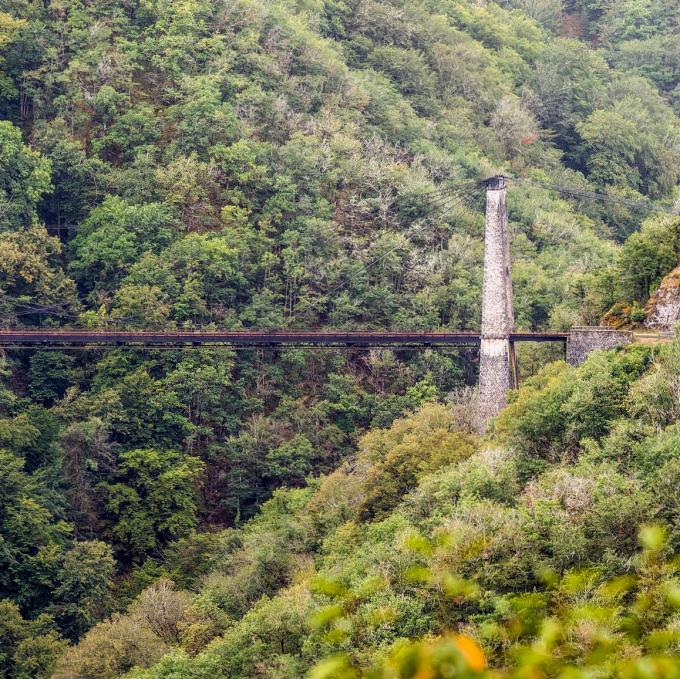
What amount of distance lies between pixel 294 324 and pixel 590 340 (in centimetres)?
1122

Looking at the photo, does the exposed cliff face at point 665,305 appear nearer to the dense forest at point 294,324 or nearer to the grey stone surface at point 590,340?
the dense forest at point 294,324

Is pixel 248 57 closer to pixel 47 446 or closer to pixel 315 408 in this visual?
pixel 315 408

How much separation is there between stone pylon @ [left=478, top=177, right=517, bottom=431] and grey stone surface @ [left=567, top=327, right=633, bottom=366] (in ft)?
8.57

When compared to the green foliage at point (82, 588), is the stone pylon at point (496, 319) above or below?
above

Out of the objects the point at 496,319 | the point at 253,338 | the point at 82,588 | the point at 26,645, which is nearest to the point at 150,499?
the point at 82,588

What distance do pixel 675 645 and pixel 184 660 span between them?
12.2 meters

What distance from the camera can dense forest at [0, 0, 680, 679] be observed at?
23.0 m

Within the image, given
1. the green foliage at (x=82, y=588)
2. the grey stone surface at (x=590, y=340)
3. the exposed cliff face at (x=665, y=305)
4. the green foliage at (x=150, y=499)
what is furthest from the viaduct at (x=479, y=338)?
the green foliage at (x=82, y=588)

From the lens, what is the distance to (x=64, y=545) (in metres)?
31.5

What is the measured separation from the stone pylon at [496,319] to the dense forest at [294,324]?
Result: 789mm

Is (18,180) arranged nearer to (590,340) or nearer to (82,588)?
(82,588)

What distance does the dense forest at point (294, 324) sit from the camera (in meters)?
23.0

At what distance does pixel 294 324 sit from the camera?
1534 inches

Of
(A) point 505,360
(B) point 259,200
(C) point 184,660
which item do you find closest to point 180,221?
(B) point 259,200
